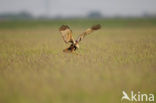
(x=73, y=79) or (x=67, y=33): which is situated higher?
(x=67, y=33)

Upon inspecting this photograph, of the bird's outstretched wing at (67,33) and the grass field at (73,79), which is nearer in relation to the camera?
the grass field at (73,79)

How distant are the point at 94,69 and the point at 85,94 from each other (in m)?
1.51

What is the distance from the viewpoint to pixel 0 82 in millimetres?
4871

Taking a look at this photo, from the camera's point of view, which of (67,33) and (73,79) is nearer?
(73,79)

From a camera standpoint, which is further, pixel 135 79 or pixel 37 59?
pixel 37 59

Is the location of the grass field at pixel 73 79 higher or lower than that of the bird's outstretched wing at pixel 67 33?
lower

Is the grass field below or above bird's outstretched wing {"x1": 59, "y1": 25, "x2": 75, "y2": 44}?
below

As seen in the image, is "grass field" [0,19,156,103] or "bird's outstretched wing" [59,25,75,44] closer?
"grass field" [0,19,156,103]

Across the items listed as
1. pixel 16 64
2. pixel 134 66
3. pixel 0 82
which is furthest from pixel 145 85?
pixel 16 64

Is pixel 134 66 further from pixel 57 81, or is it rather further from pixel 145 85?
pixel 57 81

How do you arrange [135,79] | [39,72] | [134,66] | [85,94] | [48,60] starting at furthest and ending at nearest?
[48,60] < [134,66] < [39,72] < [135,79] < [85,94]

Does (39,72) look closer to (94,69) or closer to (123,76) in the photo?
(94,69)

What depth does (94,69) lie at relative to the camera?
5.75 meters

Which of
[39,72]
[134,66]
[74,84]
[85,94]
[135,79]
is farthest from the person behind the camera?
[134,66]
